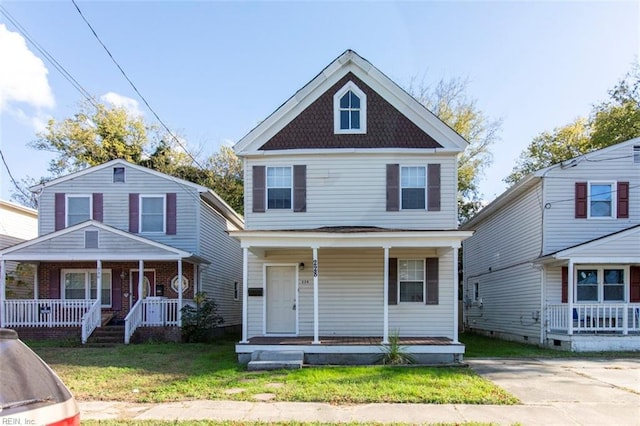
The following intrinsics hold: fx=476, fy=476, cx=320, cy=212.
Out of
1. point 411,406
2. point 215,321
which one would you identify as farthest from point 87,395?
point 215,321

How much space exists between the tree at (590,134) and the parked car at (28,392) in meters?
27.4

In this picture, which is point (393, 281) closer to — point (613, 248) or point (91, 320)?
point (613, 248)

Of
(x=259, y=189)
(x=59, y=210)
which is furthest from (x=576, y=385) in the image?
(x=59, y=210)

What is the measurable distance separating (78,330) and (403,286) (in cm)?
1046

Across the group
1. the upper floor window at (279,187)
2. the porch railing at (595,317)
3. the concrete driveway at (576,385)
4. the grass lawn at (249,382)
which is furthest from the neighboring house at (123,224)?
the porch railing at (595,317)

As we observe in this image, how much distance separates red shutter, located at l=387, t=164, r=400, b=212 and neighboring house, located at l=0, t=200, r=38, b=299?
44.3ft

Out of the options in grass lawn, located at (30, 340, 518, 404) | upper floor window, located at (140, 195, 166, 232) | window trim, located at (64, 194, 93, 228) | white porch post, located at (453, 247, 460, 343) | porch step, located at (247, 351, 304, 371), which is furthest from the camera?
upper floor window, located at (140, 195, 166, 232)

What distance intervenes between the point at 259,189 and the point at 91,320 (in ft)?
22.6

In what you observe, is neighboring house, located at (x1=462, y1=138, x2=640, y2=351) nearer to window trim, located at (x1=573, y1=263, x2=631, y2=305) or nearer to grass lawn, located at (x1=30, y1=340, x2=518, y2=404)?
window trim, located at (x1=573, y1=263, x2=631, y2=305)

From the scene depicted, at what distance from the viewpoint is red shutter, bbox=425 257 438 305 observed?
43.2 feet

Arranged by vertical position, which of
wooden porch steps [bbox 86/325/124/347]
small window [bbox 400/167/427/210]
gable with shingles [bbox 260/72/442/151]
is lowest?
wooden porch steps [bbox 86/325/124/347]

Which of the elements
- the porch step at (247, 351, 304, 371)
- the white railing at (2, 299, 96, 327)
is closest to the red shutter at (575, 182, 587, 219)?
the porch step at (247, 351, 304, 371)

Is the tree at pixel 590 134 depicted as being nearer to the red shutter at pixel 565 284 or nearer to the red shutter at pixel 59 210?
the red shutter at pixel 565 284

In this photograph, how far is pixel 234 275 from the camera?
22250mm
